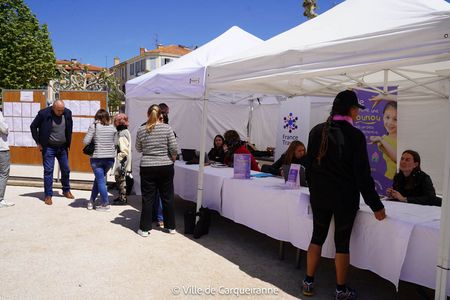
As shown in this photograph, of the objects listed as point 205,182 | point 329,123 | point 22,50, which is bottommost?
point 205,182

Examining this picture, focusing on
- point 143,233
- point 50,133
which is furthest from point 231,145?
point 50,133

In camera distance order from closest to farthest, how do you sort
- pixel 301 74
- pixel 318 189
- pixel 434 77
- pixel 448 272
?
pixel 448 272 → pixel 318 189 → pixel 301 74 → pixel 434 77

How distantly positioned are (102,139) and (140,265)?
2.59 metres

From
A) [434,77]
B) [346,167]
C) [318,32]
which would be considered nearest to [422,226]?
[346,167]

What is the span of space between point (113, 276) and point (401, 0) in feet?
11.5

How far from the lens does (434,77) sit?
4930mm

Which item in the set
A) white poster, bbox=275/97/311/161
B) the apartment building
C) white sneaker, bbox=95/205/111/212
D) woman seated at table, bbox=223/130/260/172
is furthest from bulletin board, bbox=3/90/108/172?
the apartment building

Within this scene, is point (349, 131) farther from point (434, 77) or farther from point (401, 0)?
point (434, 77)

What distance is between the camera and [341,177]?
2.85 m

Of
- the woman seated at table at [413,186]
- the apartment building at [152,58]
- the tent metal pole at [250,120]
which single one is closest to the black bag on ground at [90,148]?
the woman seated at table at [413,186]

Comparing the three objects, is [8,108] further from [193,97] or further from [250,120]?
[250,120]

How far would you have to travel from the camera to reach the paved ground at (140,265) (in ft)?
10.4

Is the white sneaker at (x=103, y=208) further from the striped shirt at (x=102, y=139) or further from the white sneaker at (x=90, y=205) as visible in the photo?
the striped shirt at (x=102, y=139)

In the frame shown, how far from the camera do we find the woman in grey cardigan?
5.70 m
